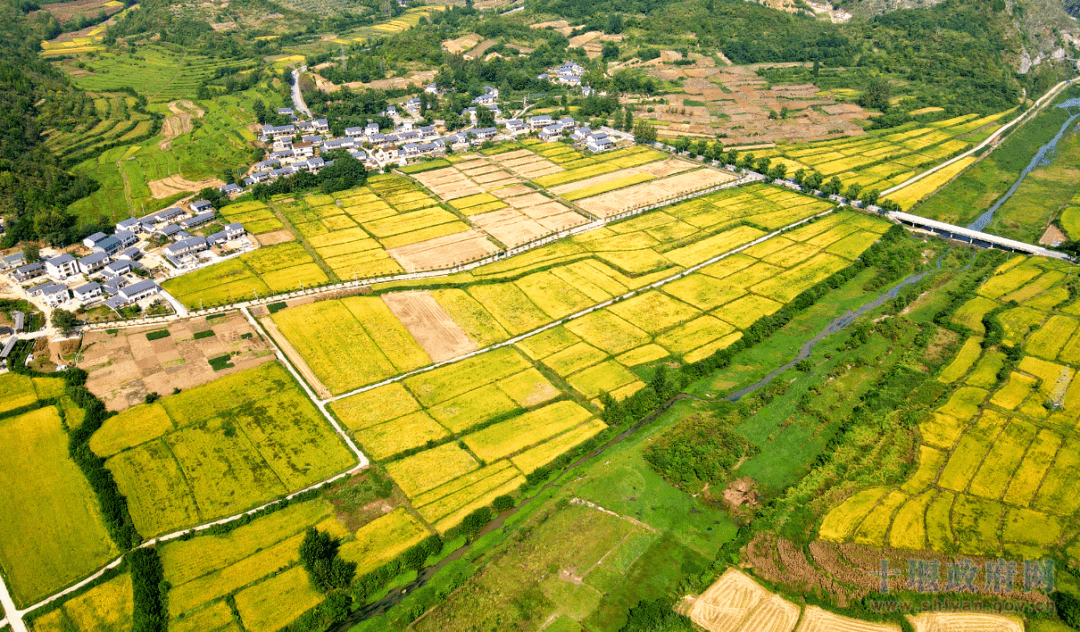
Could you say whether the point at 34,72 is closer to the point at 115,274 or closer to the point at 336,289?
the point at 115,274

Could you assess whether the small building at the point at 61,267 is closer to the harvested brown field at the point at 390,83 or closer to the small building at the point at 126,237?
the small building at the point at 126,237

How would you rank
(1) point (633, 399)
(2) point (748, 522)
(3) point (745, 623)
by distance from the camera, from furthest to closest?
(1) point (633, 399), (2) point (748, 522), (3) point (745, 623)

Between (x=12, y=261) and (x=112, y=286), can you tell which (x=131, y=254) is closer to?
(x=112, y=286)

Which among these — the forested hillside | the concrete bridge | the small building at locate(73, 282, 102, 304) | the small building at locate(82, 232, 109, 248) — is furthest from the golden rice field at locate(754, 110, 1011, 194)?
the forested hillside

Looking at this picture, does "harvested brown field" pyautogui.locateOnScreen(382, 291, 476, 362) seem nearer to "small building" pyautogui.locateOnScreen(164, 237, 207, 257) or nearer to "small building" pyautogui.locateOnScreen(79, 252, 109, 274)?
"small building" pyautogui.locateOnScreen(164, 237, 207, 257)

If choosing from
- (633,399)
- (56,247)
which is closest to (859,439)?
(633,399)

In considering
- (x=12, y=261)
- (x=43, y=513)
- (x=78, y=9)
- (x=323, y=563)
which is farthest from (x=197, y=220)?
(x=78, y=9)

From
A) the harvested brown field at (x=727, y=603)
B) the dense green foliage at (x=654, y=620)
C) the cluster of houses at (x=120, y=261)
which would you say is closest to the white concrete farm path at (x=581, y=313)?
the dense green foliage at (x=654, y=620)
